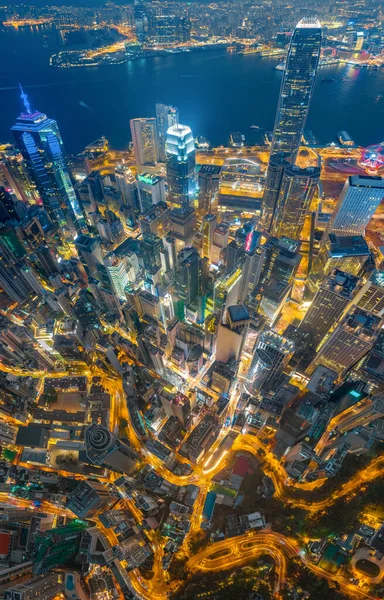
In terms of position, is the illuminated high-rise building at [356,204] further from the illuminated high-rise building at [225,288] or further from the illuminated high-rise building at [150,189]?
the illuminated high-rise building at [150,189]

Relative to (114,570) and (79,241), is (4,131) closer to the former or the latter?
(79,241)

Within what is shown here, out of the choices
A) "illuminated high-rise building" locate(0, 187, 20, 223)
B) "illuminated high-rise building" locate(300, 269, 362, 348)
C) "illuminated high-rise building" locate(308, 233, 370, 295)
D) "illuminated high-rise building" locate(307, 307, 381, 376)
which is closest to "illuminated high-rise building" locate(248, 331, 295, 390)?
"illuminated high-rise building" locate(307, 307, 381, 376)

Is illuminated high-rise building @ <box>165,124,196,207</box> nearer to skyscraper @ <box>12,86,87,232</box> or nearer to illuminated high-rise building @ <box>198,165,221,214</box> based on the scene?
illuminated high-rise building @ <box>198,165,221,214</box>

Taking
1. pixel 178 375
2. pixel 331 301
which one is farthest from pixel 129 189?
pixel 331 301

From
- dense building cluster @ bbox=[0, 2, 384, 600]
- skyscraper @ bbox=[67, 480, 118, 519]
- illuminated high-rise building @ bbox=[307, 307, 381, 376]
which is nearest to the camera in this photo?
skyscraper @ bbox=[67, 480, 118, 519]

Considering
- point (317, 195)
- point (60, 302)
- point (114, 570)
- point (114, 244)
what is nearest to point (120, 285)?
point (60, 302)

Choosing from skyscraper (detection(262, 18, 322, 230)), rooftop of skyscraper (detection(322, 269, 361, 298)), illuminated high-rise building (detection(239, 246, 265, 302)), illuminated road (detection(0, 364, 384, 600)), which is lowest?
illuminated road (detection(0, 364, 384, 600))
